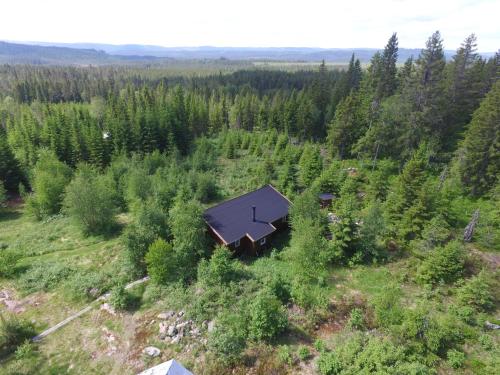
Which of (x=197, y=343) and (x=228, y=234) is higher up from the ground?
(x=228, y=234)

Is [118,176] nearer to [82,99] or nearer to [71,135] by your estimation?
[71,135]

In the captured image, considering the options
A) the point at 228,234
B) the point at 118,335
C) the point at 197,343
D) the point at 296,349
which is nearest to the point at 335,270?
the point at 296,349

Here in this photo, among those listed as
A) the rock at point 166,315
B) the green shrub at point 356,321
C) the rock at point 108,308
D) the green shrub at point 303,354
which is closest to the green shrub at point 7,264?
the rock at point 108,308

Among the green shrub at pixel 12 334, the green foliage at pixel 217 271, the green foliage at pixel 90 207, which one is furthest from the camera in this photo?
the green foliage at pixel 90 207

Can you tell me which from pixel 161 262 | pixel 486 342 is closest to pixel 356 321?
pixel 486 342

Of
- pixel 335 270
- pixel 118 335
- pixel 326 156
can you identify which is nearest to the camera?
pixel 118 335

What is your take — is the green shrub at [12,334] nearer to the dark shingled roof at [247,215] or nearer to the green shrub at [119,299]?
the green shrub at [119,299]
